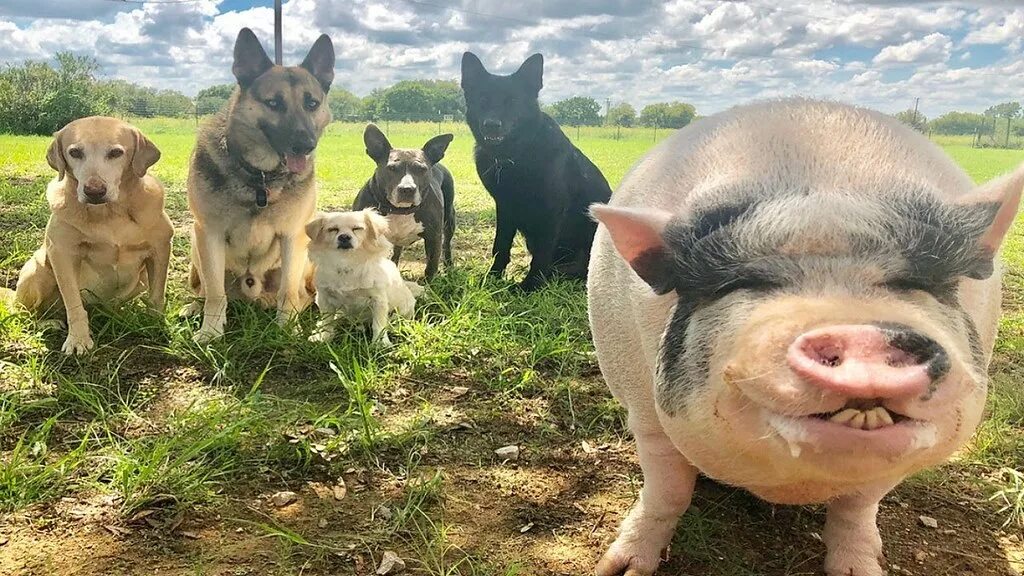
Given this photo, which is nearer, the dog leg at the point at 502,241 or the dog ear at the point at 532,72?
the dog ear at the point at 532,72

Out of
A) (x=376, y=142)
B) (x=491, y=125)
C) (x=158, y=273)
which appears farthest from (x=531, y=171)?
(x=158, y=273)

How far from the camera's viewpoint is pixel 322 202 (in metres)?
7.97

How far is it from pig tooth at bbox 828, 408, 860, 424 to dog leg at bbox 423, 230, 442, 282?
168 inches

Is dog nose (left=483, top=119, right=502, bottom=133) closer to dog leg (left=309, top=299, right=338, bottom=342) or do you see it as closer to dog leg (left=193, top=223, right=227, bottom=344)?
dog leg (left=309, top=299, right=338, bottom=342)

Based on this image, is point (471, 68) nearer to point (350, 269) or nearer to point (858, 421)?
point (350, 269)

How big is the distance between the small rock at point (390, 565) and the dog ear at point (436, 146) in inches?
141

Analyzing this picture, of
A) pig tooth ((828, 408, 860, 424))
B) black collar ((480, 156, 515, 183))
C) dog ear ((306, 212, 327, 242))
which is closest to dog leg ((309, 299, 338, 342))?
dog ear ((306, 212, 327, 242))

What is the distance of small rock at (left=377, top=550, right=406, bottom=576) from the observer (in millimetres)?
2307

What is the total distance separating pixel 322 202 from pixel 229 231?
12.0 feet

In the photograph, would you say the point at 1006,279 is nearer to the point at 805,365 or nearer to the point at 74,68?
the point at 805,365

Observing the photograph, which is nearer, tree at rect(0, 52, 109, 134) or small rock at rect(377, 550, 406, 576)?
small rock at rect(377, 550, 406, 576)

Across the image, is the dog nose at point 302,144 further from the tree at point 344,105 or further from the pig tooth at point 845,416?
the pig tooth at point 845,416

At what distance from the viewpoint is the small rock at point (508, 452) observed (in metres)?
3.06

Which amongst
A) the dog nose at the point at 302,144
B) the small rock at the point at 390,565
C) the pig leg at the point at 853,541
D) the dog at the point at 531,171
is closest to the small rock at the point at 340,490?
the small rock at the point at 390,565
